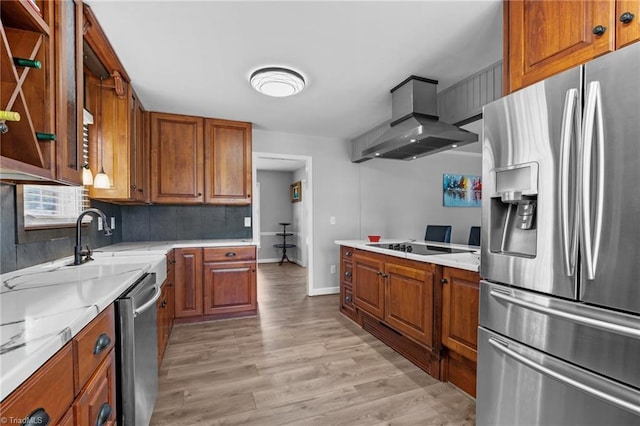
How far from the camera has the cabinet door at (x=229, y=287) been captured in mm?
3277

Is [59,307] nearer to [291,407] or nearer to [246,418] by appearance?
[246,418]

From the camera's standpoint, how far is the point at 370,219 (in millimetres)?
4727

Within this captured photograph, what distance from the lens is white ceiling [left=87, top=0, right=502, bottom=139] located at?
1694 mm

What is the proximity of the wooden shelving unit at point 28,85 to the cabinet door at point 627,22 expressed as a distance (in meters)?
2.17

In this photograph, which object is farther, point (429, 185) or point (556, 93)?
point (429, 185)

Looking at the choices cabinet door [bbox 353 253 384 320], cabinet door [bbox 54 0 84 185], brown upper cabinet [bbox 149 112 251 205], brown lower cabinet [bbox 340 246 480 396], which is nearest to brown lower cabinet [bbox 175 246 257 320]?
brown upper cabinet [bbox 149 112 251 205]

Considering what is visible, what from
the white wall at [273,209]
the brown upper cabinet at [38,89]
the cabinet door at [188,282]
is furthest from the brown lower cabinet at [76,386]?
the white wall at [273,209]

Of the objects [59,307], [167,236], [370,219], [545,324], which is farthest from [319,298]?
[59,307]

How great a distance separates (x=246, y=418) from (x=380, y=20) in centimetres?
248

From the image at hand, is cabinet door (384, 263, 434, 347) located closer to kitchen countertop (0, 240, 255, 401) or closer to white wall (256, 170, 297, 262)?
kitchen countertop (0, 240, 255, 401)

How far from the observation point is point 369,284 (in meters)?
2.95

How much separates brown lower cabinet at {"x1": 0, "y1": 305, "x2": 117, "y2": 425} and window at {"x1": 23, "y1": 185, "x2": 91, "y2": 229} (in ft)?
3.39

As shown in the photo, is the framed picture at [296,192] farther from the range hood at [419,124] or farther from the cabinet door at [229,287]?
the range hood at [419,124]

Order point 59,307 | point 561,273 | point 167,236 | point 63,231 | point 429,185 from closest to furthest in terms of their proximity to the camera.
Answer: point 59,307 → point 561,273 → point 63,231 → point 167,236 → point 429,185
